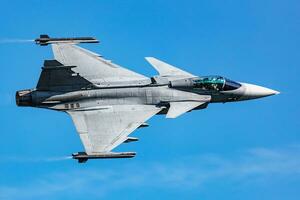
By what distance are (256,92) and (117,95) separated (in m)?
7.68

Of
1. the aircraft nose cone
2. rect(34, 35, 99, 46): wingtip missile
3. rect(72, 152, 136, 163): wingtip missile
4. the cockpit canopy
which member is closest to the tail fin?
rect(34, 35, 99, 46): wingtip missile

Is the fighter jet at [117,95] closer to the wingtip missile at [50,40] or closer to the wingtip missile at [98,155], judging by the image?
the wingtip missile at [98,155]

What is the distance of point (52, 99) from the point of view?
53.1 metres

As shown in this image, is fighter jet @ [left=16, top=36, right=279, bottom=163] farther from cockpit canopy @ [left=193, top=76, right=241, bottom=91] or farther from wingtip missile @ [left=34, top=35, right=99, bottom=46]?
wingtip missile @ [left=34, top=35, right=99, bottom=46]

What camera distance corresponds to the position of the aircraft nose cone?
55156 mm

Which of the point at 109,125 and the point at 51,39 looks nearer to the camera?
the point at 109,125

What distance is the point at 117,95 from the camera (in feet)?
175

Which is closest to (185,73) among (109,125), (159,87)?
(159,87)

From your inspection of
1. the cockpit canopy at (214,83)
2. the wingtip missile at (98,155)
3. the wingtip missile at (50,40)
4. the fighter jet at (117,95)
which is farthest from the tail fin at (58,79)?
the cockpit canopy at (214,83)

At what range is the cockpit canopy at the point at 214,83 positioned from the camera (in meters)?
54.3

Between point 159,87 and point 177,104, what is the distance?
51.8 inches

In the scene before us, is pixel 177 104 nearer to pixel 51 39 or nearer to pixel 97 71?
pixel 97 71

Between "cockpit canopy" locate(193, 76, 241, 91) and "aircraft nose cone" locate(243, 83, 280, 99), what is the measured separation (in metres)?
0.59

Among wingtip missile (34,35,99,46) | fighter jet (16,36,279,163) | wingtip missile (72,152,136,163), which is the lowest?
wingtip missile (72,152,136,163)
